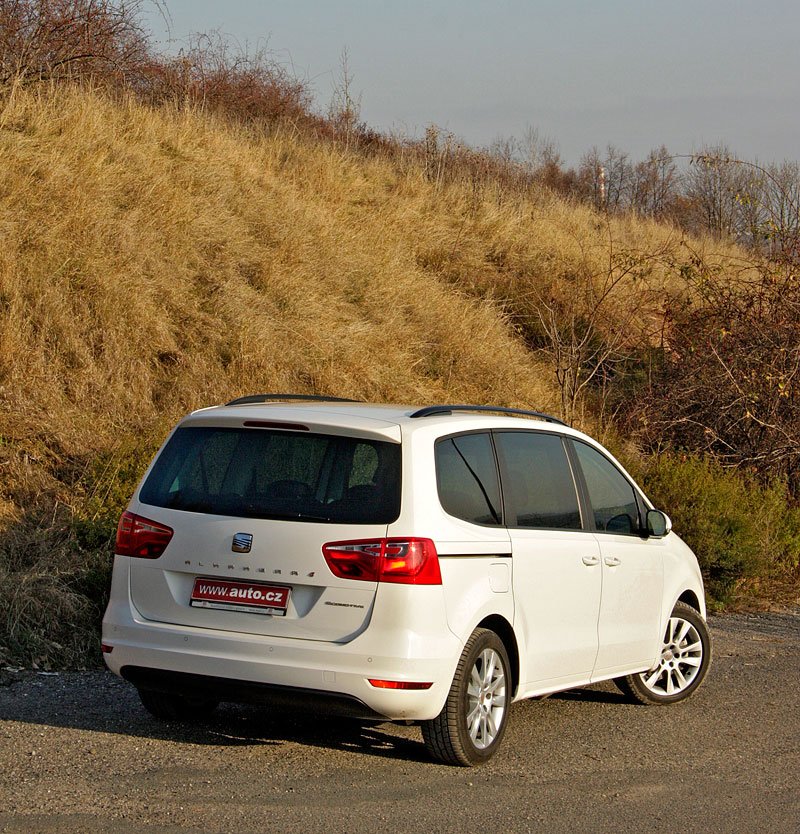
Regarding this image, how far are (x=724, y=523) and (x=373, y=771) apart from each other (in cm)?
729

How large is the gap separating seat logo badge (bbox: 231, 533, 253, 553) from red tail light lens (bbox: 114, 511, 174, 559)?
0.39 m

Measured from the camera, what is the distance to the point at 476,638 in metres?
5.96

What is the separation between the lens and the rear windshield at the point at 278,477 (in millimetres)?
5816

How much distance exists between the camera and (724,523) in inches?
482

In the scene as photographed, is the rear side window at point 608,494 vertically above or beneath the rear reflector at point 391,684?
above

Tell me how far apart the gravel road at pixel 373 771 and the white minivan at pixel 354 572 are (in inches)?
12.5

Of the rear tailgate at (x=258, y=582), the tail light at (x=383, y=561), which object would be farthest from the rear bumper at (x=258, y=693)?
the tail light at (x=383, y=561)

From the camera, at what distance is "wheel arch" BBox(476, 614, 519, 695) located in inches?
244

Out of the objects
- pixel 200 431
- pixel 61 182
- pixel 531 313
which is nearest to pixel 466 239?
pixel 531 313

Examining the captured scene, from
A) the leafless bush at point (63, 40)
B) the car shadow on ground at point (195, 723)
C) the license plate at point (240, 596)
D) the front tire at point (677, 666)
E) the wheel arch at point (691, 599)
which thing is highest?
the leafless bush at point (63, 40)

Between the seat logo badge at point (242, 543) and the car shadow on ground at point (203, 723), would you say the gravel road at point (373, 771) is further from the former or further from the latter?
the seat logo badge at point (242, 543)

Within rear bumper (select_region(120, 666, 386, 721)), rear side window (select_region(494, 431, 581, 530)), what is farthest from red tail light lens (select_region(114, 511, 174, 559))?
rear side window (select_region(494, 431, 581, 530))

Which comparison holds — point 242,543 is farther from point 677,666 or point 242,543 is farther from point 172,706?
point 677,666

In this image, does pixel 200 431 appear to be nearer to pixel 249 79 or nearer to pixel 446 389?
pixel 446 389
